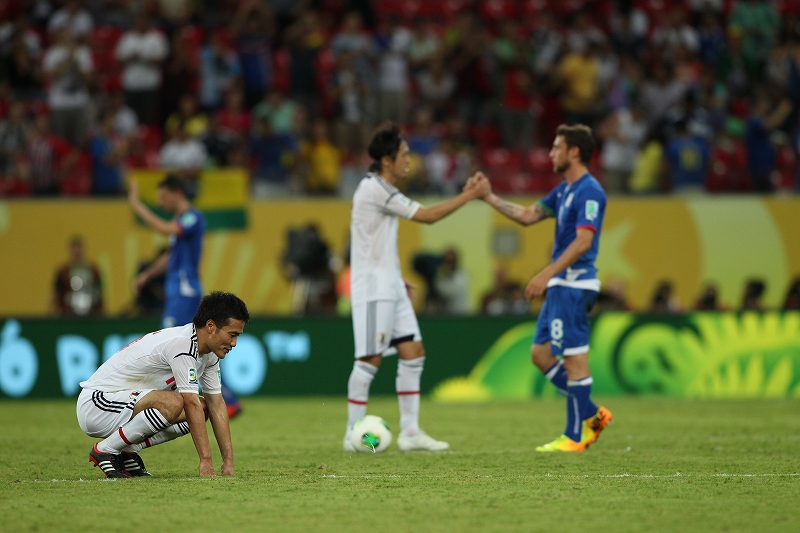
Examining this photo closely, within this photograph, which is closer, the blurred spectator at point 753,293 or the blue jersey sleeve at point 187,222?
the blue jersey sleeve at point 187,222

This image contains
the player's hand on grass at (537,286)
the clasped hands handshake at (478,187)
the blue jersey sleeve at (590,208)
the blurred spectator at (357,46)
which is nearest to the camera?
the player's hand on grass at (537,286)

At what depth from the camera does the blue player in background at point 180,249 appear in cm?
1094

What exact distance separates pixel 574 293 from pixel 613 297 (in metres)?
8.11

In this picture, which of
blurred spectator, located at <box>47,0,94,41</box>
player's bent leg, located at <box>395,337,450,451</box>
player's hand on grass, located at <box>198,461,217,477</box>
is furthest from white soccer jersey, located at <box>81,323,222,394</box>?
blurred spectator, located at <box>47,0,94,41</box>

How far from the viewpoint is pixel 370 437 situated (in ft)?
27.5

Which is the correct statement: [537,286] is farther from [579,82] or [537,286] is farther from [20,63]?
[20,63]

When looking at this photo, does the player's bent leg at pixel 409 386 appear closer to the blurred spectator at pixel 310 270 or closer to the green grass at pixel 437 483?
the green grass at pixel 437 483

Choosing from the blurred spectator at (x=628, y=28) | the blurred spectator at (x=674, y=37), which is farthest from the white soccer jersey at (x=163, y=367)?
the blurred spectator at (x=674, y=37)

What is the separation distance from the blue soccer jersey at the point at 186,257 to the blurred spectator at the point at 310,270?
526cm

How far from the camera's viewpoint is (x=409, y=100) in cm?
1881

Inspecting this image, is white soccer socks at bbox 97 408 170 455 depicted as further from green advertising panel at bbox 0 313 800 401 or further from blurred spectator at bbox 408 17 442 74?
blurred spectator at bbox 408 17 442 74

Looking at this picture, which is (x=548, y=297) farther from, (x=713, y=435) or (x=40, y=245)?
(x=40, y=245)

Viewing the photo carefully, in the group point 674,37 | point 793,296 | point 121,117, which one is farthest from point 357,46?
point 793,296

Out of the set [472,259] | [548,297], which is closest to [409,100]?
[472,259]
